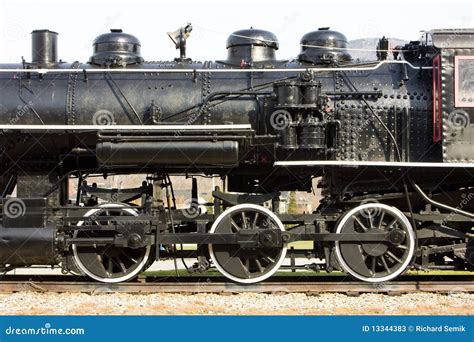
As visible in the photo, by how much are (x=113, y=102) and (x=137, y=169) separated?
1061 mm

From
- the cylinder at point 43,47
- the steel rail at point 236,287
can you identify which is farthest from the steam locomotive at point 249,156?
the cylinder at point 43,47

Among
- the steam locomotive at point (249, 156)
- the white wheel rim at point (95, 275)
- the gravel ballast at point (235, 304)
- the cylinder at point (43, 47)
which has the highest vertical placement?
the cylinder at point (43, 47)

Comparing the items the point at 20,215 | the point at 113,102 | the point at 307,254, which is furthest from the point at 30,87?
the point at 307,254

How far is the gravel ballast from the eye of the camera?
7.17 meters

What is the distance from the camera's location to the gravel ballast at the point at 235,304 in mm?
7168

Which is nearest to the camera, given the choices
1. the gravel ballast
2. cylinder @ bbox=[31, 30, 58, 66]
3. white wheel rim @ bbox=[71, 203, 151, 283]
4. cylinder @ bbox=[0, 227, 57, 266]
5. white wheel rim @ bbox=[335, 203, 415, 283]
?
the gravel ballast

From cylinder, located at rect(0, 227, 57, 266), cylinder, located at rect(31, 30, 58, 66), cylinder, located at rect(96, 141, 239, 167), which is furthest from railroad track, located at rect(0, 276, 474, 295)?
cylinder, located at rect(31, 30, 58, 66)

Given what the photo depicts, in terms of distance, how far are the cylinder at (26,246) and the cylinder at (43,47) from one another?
2.83 meters

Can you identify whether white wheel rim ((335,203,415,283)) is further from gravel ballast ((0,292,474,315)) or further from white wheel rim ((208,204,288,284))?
white wheel rim ((208,204,288,284))

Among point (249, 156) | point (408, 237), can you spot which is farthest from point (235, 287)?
point (408, 237)

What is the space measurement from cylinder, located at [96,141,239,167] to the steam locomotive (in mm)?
20

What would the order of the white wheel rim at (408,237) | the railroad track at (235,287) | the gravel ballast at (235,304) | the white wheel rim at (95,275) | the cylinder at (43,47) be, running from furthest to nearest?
the cylinder at (43,47), the white wheel rim at (95,275), the white wheel rim at (408,237), the railroad track at (235,287), the gravel ballast at (235,304)

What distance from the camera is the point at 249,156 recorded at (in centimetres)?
925

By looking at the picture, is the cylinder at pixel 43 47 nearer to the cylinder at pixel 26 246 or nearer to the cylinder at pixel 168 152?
the cylinder at pixel 168 152
